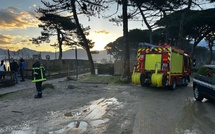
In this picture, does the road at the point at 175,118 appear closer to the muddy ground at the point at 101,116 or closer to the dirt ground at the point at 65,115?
the muddy ground at the point at 101,116

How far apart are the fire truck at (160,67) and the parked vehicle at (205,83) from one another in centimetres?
315

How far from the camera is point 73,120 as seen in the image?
725 cm

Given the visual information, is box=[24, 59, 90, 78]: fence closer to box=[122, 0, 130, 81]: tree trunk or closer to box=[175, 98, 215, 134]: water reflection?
box=[122, 0, 130, 81]: tree trunk

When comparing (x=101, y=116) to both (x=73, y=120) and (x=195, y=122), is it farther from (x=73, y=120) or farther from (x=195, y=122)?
(x=195, y=122)

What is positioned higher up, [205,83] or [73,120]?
[205,83]

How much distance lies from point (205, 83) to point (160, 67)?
492cm

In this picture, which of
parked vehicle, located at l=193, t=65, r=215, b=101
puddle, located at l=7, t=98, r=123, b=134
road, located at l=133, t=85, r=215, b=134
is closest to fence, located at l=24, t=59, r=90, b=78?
parked vehicle, located at l=193, t=65, r=215, b=101

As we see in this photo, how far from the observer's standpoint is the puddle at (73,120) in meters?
6.28

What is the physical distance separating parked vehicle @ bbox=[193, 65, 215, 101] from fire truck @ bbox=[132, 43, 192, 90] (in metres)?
3.15

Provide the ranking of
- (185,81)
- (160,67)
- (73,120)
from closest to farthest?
(73,120)
(160,67)
(185,81)

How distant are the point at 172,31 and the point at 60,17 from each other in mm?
16792

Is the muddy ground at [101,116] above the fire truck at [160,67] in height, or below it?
below

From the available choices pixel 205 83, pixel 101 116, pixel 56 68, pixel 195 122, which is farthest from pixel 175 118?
pixel 56 68

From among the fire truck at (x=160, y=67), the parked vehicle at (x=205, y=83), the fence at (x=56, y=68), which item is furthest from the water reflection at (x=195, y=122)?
the fence at (x=56, y=68)
